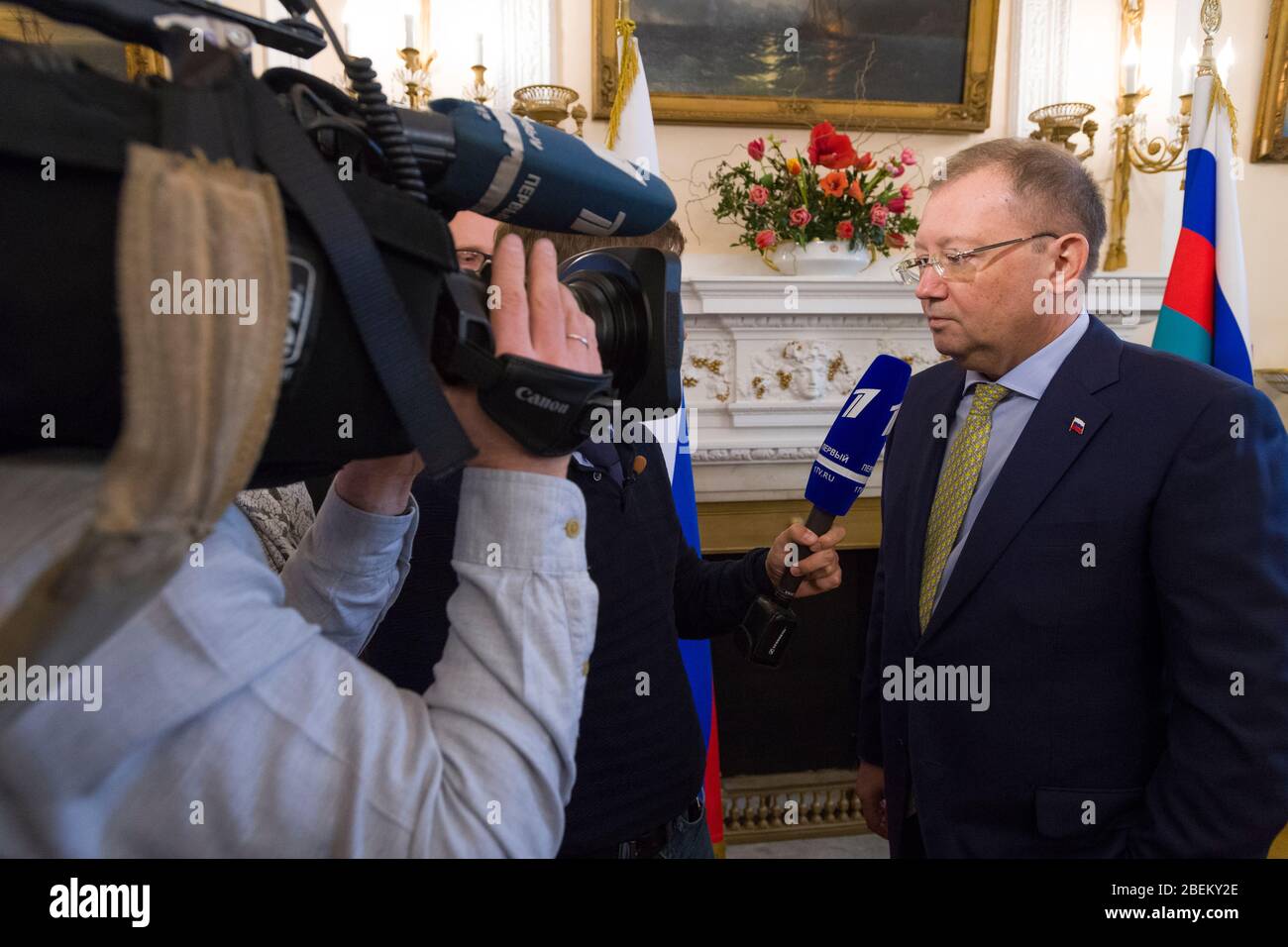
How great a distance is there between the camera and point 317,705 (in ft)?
1.37

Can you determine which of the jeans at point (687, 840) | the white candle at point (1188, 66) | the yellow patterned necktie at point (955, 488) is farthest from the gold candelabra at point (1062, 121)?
the jeans at point (687, 840)

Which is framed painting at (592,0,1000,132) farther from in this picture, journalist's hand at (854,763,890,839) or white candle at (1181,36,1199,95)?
journalist's hand at (854,763,890,839)

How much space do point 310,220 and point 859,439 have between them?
2.93 feet

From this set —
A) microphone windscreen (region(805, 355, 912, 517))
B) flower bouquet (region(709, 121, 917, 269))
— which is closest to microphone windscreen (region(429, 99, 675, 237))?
microphone windscreen (region(805, 355, 912, 517))

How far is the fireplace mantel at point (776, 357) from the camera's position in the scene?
2350mm

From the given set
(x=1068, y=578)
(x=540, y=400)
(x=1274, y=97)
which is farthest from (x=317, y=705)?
(x=1274, y=97)

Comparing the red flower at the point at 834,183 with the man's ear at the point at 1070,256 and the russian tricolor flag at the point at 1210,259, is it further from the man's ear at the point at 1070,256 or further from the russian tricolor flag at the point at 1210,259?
the man's ear at the point at 1070,256

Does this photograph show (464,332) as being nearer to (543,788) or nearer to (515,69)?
(543,788)

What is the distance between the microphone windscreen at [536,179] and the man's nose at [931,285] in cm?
82

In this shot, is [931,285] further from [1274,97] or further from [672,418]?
[1274,97]

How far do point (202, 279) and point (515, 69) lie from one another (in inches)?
90.9

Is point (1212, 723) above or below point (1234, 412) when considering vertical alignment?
below

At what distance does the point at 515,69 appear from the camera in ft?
7.82

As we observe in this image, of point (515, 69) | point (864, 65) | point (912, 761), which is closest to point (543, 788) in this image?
point (912, 761)
